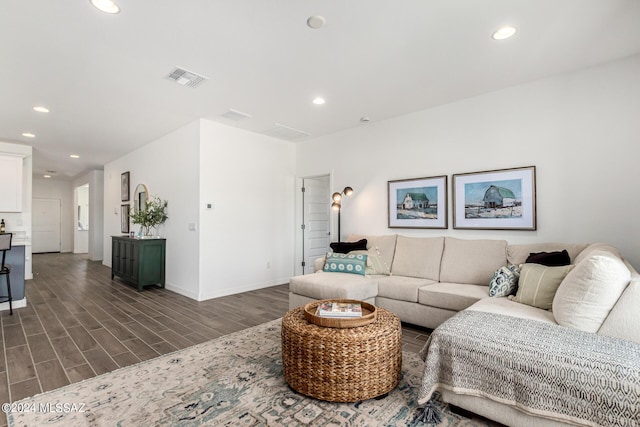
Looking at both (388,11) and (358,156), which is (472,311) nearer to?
(388,11)

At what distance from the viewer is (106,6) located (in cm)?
214

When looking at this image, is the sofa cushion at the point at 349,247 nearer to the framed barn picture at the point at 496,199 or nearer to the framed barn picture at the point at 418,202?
the framed barn picture at the point at 418,202

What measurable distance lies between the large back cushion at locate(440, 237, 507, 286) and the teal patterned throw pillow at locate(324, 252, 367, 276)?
3.19 feet

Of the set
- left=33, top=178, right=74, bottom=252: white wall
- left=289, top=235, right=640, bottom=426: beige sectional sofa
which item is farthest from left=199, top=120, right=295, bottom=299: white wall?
left=33, top=178, right=74, bottom=252: white wall

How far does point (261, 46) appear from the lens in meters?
2.65

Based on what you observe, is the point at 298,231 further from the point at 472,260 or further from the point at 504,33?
the point at 504,33

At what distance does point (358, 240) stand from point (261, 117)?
2.35 m

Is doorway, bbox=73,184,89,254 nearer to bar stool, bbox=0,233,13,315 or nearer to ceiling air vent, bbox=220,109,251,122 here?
bar stool, bbox=0,233,13,315

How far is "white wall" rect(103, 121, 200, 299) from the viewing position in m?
4.62

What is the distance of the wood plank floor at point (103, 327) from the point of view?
2443 millimetres

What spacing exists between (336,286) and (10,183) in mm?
6260

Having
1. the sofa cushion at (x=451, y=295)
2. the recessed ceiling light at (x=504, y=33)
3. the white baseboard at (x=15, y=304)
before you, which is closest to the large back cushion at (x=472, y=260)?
the sofa cushion at (x=451, y=295)

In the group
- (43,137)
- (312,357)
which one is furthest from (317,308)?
(43,137)

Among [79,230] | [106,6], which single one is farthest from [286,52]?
[79,230]
